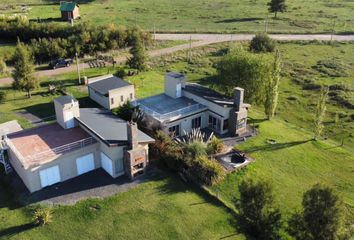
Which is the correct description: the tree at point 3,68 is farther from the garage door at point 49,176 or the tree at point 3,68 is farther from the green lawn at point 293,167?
the green lawn at point 293,167

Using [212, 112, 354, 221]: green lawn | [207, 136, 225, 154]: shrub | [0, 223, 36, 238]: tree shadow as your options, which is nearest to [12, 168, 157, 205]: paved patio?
[0, 223, 36, 238]: tree shadow

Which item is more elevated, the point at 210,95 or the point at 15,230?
the point at 210,95

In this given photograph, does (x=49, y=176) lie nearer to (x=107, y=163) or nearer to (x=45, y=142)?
(x=45, y=142)

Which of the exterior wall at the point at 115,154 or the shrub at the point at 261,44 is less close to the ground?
the shrub at the point at 261,44

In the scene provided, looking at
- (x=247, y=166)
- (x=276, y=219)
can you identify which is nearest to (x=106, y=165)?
(x=247, y=166)

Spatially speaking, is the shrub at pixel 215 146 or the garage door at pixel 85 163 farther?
the shrub at pixel 215 146

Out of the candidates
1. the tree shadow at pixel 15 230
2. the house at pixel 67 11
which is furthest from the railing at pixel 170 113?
the house at pixel 67 11

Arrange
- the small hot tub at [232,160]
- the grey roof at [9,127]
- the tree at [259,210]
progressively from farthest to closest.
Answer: the grey roof at [9,127] < the small hot tub at [232,160] < the tree at [259,210]

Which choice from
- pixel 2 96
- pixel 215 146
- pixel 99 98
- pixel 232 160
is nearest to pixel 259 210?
pixel 232 160
